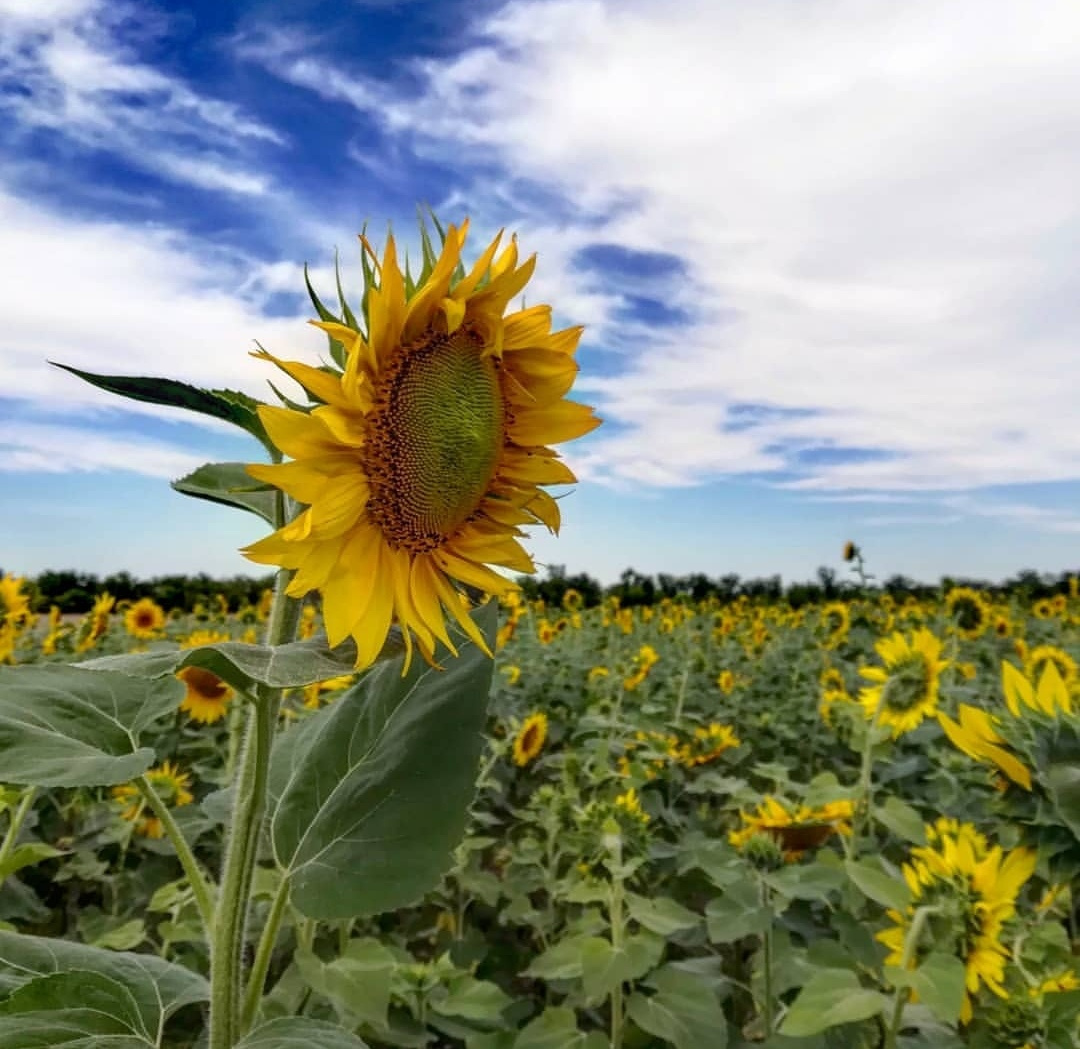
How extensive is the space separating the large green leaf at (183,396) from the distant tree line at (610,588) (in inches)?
436

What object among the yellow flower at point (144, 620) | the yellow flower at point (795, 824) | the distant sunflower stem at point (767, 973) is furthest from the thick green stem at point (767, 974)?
the yellow flower at point (144, 620)

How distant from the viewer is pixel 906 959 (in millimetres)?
1732

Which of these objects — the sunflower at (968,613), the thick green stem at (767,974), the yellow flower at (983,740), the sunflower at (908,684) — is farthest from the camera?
the sunflower at (968,613)

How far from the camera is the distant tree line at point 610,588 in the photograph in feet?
43.2

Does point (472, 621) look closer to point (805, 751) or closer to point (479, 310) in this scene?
point (479, 310)

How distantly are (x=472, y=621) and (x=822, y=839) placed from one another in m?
2.05

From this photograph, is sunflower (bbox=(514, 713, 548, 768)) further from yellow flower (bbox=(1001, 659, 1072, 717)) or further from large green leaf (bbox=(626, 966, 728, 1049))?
yellow flower (bbox=(1001, 659, 1072, 717))

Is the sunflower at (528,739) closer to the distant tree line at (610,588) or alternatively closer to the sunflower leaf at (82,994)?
the sunflower leaf at (82,994)

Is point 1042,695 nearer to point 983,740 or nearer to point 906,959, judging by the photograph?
point 983,740

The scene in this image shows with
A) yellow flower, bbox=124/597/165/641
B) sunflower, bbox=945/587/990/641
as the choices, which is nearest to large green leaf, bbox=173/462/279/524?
yellow flower, bbox=124/597/165/641

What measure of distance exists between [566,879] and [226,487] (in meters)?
1.87

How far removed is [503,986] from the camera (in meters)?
2.85

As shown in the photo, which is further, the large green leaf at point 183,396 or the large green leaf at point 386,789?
the large green leaf at point 386,789

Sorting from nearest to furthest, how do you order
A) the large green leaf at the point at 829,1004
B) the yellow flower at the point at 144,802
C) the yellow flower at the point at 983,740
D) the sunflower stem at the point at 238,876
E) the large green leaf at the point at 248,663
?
the large green leaf at the point at 248,663, the sunflower stem at the point at 238,876, the yellow flower at the point at 983,740, the large green leaf at the point at 829,1004, the yellow flower at the point at 144,802
